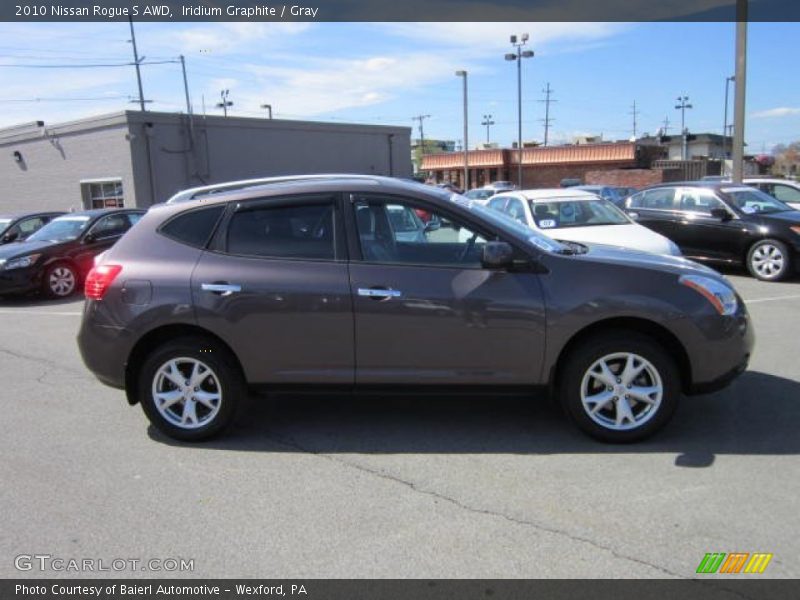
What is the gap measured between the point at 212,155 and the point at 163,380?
89.1ft

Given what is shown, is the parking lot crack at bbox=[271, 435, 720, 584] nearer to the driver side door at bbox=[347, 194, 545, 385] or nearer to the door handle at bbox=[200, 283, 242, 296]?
the driver side door at bbox=[347, 194, 545, 385]

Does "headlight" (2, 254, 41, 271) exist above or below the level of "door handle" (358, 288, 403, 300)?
below

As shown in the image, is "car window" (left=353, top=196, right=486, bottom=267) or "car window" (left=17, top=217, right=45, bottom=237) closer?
"car window" (left=353, top=196, right=486, bottom=267)

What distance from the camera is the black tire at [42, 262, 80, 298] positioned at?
38.2ft

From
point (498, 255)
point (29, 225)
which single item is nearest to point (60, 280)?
point (29, 225)

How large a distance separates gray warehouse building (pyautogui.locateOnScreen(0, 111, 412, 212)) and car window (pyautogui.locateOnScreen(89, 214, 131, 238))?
15.1 meters

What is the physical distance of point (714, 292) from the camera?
4316mm

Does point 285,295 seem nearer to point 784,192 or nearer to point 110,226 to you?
point 110,226

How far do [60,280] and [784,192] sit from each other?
14.9 meters

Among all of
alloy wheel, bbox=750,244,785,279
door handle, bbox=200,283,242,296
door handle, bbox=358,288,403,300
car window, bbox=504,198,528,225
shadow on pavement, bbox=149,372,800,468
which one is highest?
car window, bbox=504,198,528,225

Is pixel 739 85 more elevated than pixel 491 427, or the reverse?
pixel 739 85

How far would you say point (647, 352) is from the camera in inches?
166

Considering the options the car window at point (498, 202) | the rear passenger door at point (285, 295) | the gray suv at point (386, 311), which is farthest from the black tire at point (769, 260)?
the rear passenger door at point (285, 295)

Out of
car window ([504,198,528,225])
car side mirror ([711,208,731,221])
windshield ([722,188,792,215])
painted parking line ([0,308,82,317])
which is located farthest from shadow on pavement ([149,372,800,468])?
windshield ([722,188,792,215])
